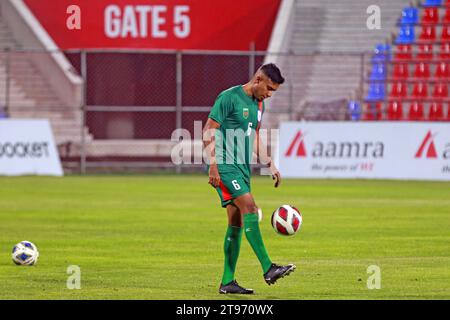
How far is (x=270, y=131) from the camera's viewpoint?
3562cm

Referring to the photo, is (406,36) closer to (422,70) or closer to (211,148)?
(422,70)

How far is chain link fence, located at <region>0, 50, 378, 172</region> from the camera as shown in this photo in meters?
36.7

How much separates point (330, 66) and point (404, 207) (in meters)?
15.8

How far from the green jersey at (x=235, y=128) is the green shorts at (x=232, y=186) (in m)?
0.07

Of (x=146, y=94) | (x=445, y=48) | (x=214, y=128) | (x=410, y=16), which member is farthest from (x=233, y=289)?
(x=146, y=94)

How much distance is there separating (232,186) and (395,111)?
23.8 m

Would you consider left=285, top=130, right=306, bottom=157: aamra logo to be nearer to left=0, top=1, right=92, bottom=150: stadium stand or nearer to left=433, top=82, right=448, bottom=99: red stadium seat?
left=433, top=82, right=448, bottom=99: red stadium seat

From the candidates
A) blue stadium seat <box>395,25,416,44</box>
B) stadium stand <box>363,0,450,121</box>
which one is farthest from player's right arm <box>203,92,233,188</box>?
blue stadium seat <box>395,25,416,44</box>

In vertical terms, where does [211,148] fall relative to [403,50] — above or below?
below

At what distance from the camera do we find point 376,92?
36.4 metres

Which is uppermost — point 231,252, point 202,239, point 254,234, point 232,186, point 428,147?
point 232,186

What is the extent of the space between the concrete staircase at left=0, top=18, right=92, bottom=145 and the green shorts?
80.9 ft

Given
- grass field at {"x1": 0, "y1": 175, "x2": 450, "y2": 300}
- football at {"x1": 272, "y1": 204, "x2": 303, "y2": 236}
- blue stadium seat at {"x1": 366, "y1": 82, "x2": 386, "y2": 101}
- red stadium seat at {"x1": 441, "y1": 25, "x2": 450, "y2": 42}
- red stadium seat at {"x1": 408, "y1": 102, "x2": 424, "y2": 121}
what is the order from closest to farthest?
grass field at {"x1": 0, "y1": 175, "x2": 450, "y2": 300}, football at {"x1": 272, "y1": 204, "x2": 303, "y2": 236}, red stadium seat at {"x1": 408, "y1": 102, "x2": 424, "y2": 121}, blue stadium seat at {"x1": 366, "y1": 82, "x2": 386, "y2": 101}, red stadium seat at {"x1": 441, "y1": 25, "x2": 450, "y2": 42}

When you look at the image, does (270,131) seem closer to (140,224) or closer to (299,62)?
(299,62)
